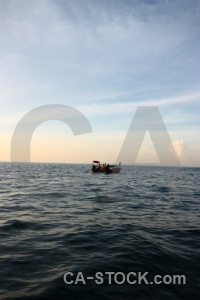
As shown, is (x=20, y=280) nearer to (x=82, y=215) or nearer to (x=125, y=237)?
(x=125, y=237)

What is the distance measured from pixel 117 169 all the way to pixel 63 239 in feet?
201

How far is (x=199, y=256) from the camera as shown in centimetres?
812

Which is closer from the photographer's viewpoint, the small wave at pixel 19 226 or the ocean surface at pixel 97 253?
the ocean surface at pixel 97 253

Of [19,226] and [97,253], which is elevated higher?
[19,226]

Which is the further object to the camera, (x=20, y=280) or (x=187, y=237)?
(x=187, y=237)

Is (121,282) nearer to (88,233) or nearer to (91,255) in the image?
(91,255)

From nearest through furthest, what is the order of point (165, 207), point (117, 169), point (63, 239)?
point (63, 239) < point (165, 207) < point (117, 169)

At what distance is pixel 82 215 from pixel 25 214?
11.0 feet

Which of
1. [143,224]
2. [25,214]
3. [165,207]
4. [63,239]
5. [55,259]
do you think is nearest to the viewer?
[55,259]

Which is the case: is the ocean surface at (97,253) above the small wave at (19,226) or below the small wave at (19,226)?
below

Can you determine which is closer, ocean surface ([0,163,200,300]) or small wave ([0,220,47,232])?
ocean surface ([0,163,200,300])

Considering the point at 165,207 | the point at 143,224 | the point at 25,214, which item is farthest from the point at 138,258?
the point at 165,207

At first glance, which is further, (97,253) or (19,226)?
(19,226)

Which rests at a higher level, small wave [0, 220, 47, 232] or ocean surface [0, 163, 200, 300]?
small wave [0, 220, 47, 232]
